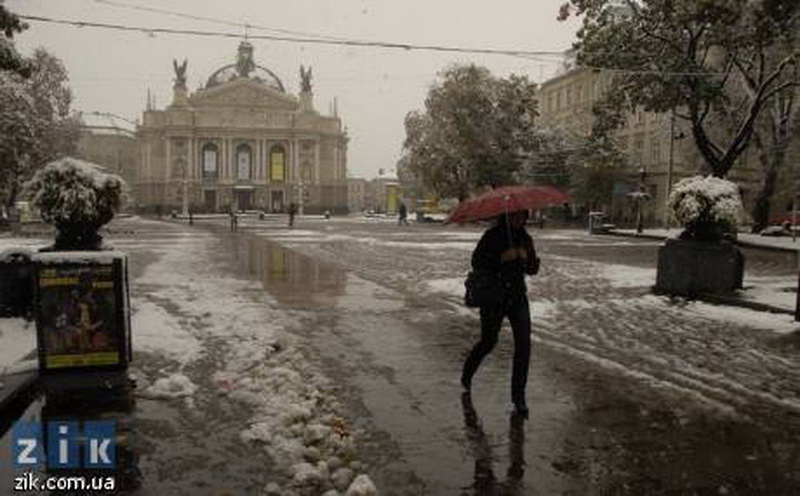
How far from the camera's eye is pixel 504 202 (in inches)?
251

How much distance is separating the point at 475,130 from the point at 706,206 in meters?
47.6

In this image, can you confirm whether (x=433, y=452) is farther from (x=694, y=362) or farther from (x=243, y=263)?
(x=243, y=263)

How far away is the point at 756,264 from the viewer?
22.6 metres

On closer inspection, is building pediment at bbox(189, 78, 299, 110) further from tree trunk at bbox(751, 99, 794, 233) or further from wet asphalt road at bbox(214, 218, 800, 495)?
wet asphalt road at bbox(214, 218, 800, 495)

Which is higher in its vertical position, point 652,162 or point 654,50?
point 654,50

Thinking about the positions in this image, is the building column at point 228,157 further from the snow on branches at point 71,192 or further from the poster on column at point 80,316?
the poster on column at point 80,316

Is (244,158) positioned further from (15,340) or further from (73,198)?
(73,198)

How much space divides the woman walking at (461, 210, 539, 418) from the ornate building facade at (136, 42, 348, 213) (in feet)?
347

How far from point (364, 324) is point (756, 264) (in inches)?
614

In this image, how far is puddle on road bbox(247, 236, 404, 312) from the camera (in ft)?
43.6

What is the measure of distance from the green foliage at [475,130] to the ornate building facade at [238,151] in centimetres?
4986

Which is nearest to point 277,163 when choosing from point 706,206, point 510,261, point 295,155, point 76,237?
point 295,155

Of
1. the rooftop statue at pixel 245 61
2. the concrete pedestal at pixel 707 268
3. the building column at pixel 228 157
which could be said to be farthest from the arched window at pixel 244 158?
the concrete pedestal at pixel 707 268

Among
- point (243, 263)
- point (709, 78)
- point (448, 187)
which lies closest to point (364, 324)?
point (243, 263)
